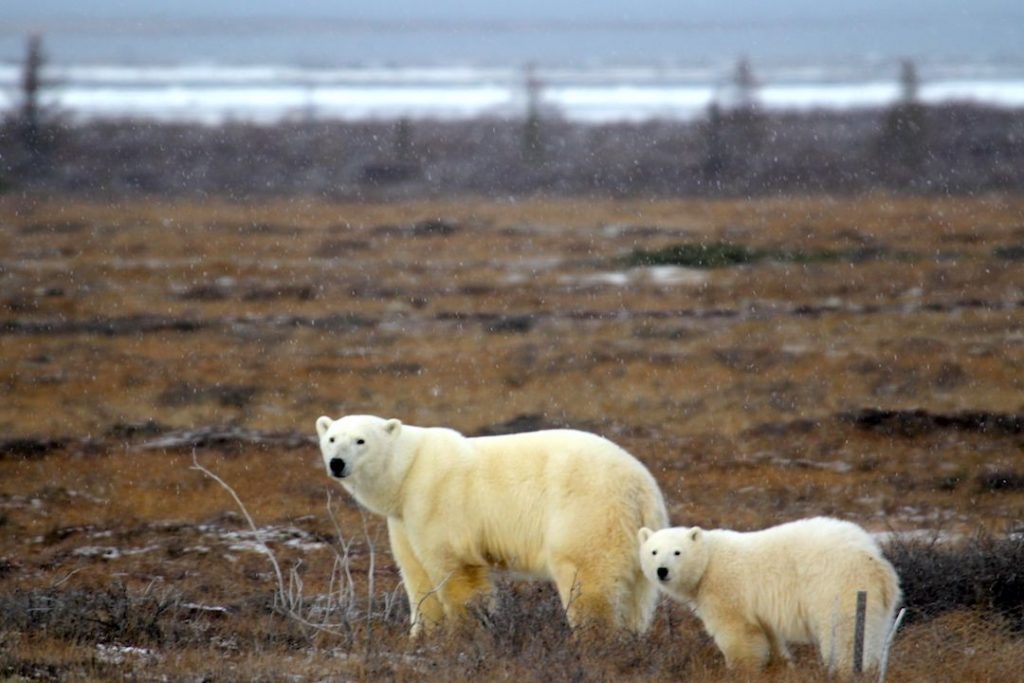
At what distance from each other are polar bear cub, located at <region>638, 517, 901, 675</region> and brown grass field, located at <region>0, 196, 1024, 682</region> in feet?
0.87

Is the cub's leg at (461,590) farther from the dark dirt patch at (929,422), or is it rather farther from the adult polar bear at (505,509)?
the dark dirt patch at (929,422)

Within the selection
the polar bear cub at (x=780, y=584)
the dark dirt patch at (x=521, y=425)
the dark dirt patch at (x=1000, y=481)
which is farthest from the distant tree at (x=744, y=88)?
the polar bear cub at (x=780, y=584)

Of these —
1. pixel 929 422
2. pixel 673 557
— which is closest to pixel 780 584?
pixel 673 557

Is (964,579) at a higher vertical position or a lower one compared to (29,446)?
higher

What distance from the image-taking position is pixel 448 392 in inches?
666

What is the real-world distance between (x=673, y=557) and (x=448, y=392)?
10357mm

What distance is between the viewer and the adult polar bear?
6.95 m

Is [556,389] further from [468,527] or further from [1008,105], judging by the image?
[1008,105]

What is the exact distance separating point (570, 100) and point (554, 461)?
34.8 meters

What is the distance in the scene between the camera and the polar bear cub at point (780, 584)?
6.36 m

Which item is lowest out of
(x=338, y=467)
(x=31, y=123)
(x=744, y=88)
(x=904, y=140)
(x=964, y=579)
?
(x=964, y=579)

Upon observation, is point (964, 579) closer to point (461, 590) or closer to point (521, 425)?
point (461, 590)

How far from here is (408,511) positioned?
746 centimetres

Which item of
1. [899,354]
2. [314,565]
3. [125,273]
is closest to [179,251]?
[125,273]
